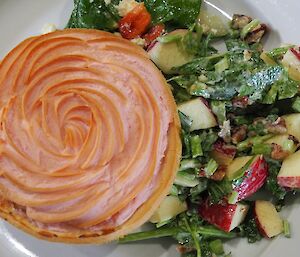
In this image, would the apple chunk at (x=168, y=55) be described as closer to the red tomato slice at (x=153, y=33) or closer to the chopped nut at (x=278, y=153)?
the red tomato slice at (x=153, y=33)

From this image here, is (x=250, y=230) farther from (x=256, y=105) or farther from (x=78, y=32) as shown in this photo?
A: (x=78, y=32)

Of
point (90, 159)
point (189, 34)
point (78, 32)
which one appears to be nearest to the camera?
point (90, 159)

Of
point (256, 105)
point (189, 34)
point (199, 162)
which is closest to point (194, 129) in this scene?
point (199, 162)

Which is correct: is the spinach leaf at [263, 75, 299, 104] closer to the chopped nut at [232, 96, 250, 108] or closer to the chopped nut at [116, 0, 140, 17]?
the chopped nut at [232, 96, 250, 108]

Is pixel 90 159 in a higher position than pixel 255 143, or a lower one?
higher

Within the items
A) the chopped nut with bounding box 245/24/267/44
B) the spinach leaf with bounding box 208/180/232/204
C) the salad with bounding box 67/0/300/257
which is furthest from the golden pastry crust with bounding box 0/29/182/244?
the chopped nut with bounding box 245/24/267/44

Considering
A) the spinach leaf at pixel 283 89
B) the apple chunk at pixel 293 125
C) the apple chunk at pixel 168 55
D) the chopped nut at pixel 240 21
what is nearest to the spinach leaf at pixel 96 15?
the apple chunk at pixel 168 55
